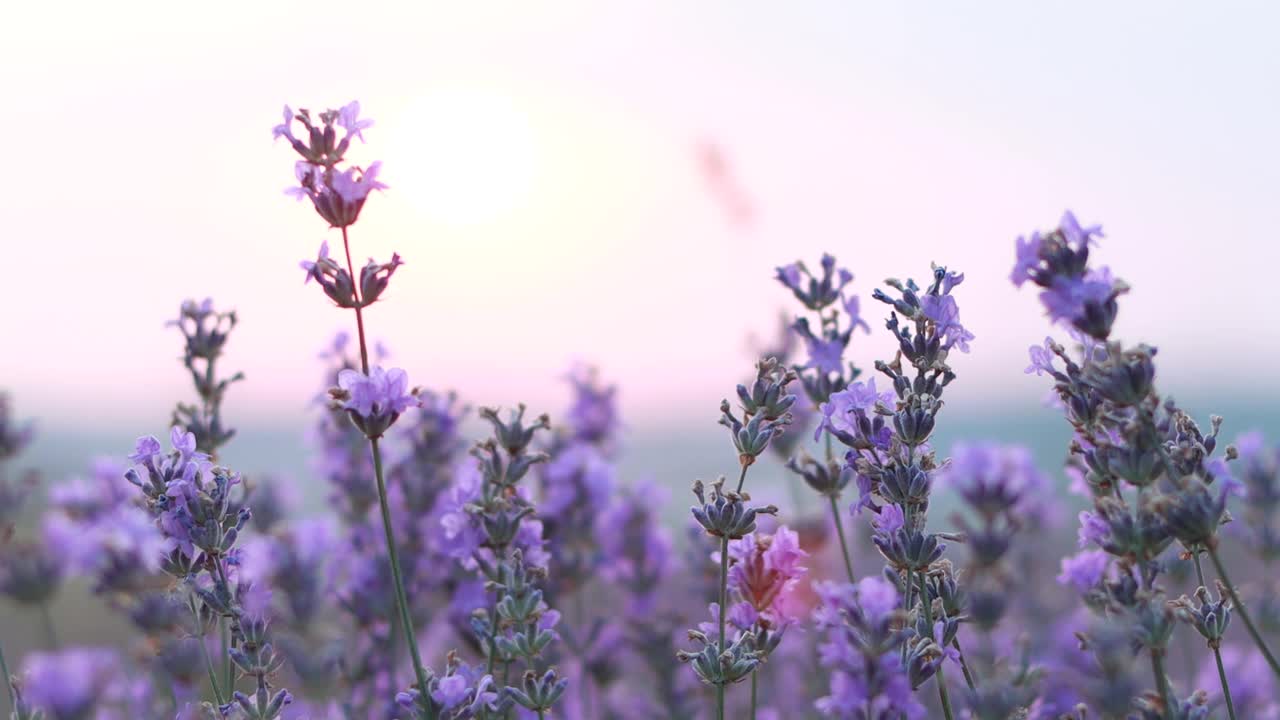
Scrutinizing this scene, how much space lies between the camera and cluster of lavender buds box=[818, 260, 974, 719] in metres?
2.37

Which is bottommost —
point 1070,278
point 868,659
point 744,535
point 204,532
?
point 868,659

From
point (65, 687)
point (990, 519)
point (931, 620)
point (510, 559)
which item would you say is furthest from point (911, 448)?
point (65, 687)

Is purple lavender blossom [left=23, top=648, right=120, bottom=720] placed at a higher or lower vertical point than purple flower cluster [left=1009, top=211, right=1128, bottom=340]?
lower

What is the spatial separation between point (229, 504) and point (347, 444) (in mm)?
2443

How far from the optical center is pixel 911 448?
2.41 m

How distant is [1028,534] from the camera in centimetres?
655

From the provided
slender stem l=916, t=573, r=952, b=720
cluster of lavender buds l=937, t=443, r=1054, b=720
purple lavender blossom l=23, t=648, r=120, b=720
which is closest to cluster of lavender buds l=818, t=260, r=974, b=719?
slender stem l=916, t=573, r=952, b=720

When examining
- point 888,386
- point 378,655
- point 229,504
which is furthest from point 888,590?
point 378,655

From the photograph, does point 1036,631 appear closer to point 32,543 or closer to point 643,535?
point 643,535

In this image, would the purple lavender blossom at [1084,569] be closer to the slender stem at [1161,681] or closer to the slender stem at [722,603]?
the slender stem at [1161,681]

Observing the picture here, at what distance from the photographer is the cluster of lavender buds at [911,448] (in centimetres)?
237

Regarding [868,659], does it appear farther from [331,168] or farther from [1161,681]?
[331,168]

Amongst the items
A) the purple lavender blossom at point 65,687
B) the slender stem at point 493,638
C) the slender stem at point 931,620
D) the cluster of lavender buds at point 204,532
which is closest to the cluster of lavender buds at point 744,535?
the slender stem at point 931,620

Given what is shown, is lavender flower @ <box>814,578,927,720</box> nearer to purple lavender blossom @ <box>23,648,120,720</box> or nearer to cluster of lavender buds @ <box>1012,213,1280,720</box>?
cluster of lavender buds @ <box>1012,213,1280,720</box>
